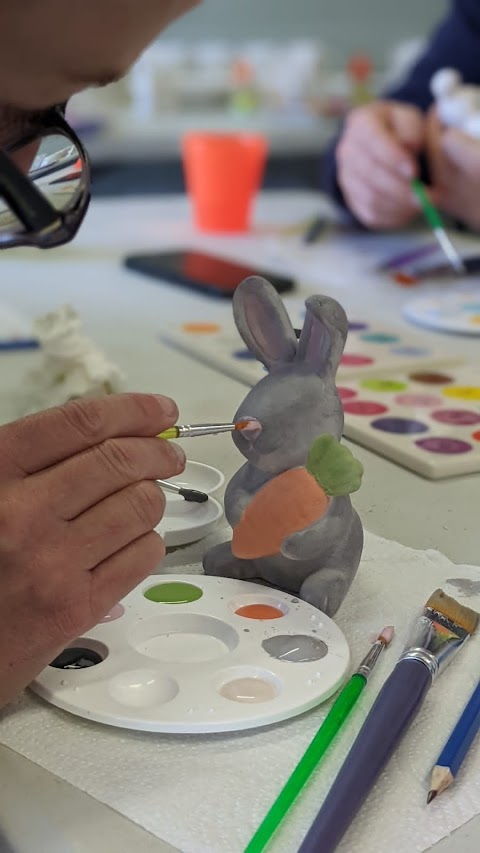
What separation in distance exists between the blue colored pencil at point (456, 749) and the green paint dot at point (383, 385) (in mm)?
455

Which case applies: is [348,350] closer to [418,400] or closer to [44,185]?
[418,400]

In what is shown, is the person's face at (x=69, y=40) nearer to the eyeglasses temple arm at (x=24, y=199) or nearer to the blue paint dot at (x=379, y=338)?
the eyeglasses temple arm at (x=24, y=199)

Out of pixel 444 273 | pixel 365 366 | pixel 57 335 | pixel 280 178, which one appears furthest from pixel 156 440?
pixel 280 178

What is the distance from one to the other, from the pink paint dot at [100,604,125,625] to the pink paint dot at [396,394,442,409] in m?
0.40

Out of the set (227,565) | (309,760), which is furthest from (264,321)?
(309,760)

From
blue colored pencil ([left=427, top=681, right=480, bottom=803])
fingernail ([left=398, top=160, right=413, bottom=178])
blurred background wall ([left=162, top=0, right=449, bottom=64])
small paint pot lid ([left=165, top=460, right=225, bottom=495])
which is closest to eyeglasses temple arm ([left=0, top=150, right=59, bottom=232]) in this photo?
small paint pot lid ([left=165, top=460, right=225, bottom=495])

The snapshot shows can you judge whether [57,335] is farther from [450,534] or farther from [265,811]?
[265,811]

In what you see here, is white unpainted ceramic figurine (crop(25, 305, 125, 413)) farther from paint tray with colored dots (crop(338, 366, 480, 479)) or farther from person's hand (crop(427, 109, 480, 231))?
person's hand (crop(427, 109, 480, 231))

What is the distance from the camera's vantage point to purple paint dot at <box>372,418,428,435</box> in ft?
2.57

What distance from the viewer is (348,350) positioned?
3.25 ft

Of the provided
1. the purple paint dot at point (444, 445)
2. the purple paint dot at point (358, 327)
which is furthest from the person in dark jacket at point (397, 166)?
the purple paint dot at point (444, 445)

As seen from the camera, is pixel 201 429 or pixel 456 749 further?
pixel 201 429

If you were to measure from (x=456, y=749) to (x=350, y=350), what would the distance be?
2.01 ft

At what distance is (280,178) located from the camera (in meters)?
2.62
